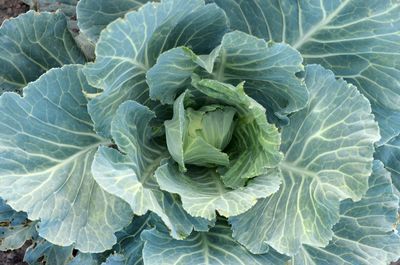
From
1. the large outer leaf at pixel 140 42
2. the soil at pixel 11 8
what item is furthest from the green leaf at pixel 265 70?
the soil at pixel 11 8

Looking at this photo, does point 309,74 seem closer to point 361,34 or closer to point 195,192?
point 361,34

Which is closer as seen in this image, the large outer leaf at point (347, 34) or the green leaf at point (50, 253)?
the large outer leaf at point (347, 34)

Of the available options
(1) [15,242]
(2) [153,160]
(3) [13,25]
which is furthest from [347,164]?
(1) [15,242]

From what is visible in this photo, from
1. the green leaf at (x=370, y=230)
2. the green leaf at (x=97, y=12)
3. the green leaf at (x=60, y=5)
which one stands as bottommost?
the green leaf at (x=370, y=230)

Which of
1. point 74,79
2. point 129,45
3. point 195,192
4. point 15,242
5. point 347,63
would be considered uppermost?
point 129,45

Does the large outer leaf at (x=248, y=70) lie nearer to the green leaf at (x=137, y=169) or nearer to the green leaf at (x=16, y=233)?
the green leaf at (x=137, y=169)

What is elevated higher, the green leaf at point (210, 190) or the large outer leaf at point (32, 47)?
the large outer leaf at point (32, 47)

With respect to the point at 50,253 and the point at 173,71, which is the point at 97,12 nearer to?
the point at 173,71
